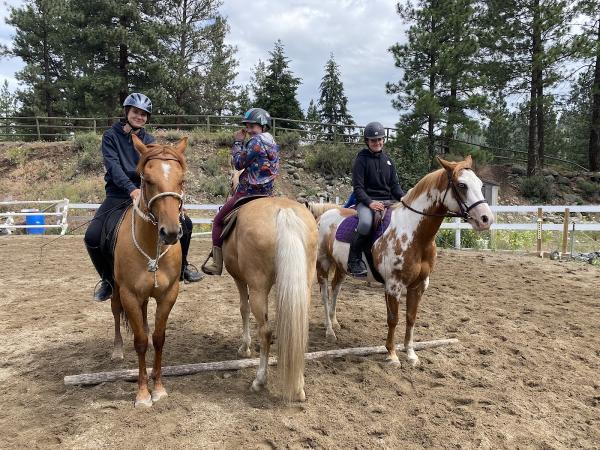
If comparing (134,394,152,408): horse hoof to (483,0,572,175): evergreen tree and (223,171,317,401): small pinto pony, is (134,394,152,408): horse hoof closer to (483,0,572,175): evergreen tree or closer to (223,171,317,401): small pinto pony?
(223,171,317,401): small pinto pony

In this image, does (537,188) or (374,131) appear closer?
(374,131)

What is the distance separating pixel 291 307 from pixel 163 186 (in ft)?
4.82

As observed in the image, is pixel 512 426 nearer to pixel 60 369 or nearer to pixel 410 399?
pixel 410 399

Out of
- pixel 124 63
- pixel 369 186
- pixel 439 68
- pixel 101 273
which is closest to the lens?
pixel 101 273

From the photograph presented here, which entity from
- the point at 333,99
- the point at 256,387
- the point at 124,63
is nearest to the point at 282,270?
the point at 256,387

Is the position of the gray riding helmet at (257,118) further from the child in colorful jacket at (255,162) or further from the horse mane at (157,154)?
the horse mane at (157,154)

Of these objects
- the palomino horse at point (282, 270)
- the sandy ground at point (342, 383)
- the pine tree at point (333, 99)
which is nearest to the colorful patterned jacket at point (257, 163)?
the palomino horse at point (282, 270)

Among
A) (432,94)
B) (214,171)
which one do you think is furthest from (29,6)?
(432,94)

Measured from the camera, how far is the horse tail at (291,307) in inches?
137

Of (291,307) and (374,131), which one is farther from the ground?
(374,131)

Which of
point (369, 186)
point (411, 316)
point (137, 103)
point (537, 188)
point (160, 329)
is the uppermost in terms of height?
point (137, 103)

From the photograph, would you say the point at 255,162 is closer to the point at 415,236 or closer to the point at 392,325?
the point at 415,236

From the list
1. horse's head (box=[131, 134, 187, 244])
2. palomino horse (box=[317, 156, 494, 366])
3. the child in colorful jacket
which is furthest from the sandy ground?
the child in colorful jacket

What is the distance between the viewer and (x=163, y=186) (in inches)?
125
